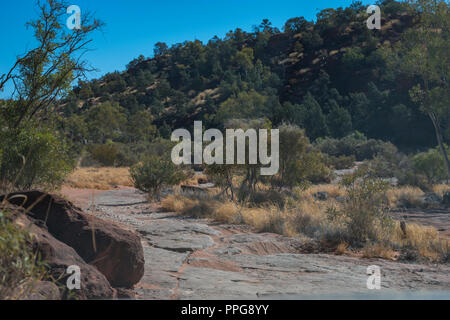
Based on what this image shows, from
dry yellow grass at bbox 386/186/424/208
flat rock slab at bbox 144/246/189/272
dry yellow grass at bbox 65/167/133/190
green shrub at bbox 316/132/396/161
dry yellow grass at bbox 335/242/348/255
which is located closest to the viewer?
flat rock slab at bbox 144/246/189/272

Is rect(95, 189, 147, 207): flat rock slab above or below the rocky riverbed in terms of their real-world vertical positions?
above

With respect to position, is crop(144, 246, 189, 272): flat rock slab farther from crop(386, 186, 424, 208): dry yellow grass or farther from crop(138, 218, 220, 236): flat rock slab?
crop(386, 186, 424, 208): dry yellow grass

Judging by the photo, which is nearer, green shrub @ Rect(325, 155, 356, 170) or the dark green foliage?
green shrub @ Rect(325, 155, 356, 170)

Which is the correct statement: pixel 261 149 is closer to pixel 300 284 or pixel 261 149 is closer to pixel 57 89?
pixel 57 89

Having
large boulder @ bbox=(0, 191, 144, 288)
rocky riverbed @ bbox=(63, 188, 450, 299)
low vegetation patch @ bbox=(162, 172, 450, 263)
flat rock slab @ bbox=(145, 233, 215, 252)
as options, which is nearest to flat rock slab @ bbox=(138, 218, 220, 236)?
rocky riverbed @ bbox=(63, 188, 450, 299)

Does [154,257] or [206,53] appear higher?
[206,53]

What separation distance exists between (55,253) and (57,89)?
6332 mm

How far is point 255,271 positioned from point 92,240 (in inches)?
99.5

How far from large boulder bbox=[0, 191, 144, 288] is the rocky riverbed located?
11.1 inches

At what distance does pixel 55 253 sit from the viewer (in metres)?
3.77

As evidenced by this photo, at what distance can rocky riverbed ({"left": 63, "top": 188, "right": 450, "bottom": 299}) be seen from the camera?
4.70 m
